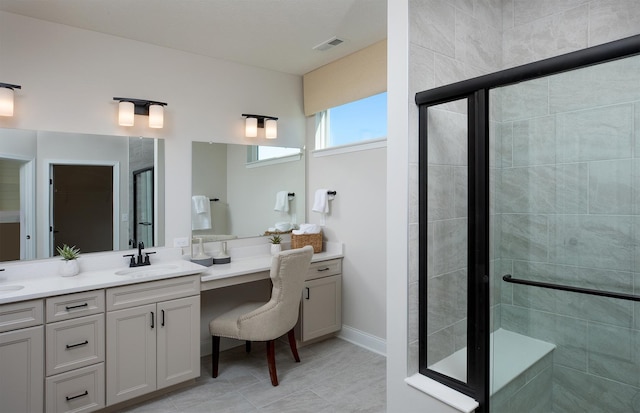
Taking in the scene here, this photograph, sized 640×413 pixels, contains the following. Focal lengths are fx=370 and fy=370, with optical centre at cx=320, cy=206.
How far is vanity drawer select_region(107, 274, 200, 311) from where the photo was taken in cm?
237

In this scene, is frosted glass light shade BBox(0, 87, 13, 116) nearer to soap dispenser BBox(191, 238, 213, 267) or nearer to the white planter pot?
the white planter pot

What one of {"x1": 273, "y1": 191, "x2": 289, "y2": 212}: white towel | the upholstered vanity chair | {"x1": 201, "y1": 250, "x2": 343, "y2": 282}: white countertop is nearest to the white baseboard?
{"x1": 201, "y1": 250, "x2": 343, "y2": 282}: white countertop

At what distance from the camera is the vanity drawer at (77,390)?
216cm

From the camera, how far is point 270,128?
12.2 feet

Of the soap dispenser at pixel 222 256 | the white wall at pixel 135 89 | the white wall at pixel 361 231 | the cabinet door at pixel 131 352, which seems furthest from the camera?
the white wall at pixel 361 231

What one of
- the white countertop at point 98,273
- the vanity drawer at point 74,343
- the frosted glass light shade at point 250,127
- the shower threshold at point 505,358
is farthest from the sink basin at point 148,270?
the shower threshold at point 505,358

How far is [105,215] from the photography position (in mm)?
2910

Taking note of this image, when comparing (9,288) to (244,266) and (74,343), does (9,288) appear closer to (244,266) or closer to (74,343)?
(74,343)

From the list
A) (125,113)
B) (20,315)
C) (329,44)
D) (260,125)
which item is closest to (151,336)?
(20,315)

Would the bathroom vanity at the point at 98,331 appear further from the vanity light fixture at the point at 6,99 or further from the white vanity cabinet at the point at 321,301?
the vanity light fixture at the point at 6,99

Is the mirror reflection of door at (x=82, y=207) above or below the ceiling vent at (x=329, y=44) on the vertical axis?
below

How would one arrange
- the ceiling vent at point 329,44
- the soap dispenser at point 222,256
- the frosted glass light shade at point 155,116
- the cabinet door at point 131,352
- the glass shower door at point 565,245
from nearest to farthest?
the glass shower door at point 565,245 < the cabinet door at point 131,352 < the frosted glass light shade at point 155,116 < the ceiling vent at point 329,44 < the soap dispenser at point 222,256

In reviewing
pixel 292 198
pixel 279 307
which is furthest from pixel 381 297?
pixel 292 198

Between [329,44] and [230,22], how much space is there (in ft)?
2.84
